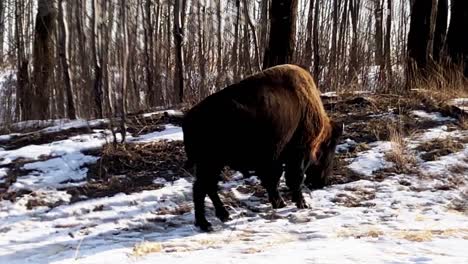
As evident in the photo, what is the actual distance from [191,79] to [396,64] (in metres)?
5.40

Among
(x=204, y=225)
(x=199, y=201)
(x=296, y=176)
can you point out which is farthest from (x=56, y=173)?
(x=296, y=176)

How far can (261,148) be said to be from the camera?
696 cm

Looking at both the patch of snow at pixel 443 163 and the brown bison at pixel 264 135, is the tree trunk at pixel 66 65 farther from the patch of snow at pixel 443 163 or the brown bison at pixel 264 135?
the patch of snow at pixel 443 163

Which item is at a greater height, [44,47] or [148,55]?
[44,47]

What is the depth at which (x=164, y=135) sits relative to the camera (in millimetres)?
9594

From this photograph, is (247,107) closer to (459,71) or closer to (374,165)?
(374,165)

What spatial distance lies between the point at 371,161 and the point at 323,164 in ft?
3.52

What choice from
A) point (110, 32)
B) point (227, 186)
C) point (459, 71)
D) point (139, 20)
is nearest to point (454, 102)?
point (459, 71)

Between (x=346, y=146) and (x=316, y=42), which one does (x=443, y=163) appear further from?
(x=316, y=42)

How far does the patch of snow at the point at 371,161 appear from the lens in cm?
868

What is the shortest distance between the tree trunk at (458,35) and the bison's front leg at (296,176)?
7516 millimetres

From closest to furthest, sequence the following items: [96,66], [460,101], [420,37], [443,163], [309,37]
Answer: [443,163], [460,101], [96,66], [420,37], [309,37]

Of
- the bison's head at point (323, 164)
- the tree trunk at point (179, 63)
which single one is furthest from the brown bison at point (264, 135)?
the tree trunk at point (179, 63)

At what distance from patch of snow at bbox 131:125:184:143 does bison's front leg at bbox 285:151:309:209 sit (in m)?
2.35
